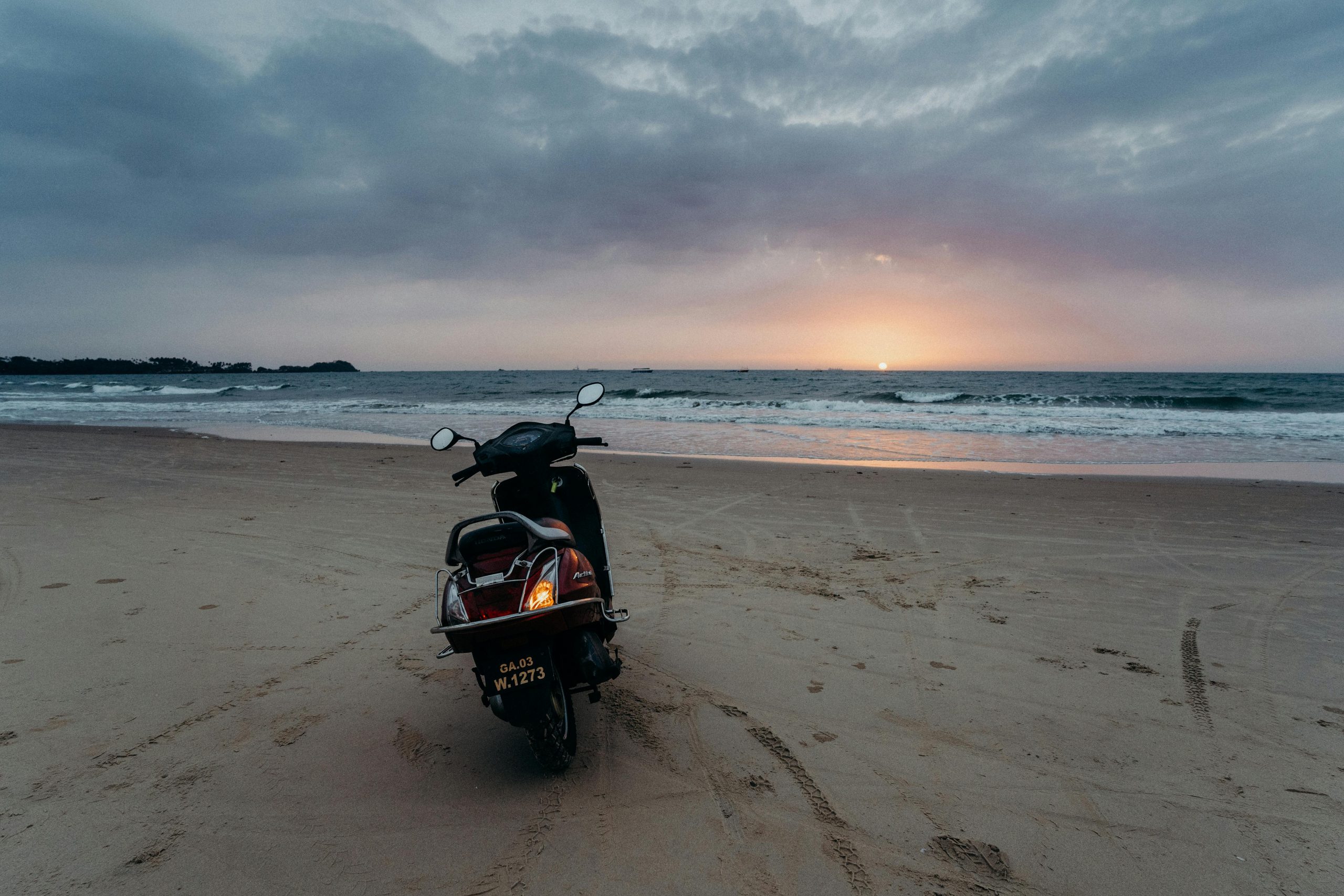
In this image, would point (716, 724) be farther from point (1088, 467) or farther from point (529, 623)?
point (1088, 467)

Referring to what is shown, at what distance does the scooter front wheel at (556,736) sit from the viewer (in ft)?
7.23

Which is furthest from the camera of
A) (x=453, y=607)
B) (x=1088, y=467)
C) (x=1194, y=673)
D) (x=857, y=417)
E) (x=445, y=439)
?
(x=857, y=417)

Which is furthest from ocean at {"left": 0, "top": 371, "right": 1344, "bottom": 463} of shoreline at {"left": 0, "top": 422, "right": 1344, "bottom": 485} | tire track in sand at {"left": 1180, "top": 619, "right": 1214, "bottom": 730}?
tire track in sand at {"left": 1180, "top": 619, "right": 1214, "bottom": 730}

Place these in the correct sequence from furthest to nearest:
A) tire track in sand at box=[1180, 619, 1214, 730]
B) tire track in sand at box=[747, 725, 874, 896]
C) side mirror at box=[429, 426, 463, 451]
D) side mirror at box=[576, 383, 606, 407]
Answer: side mirror at box=[429, 426, 463, 451] → side mirror at box=[576, 383, 606, 407] → tire track in sand at box=[1180, 619, 1214, 730] → tire track in sand at box=[747, 725, 874, 896]

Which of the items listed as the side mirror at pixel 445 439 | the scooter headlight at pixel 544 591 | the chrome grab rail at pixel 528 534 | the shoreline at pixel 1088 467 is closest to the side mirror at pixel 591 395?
the side mirror at pixel 445 439

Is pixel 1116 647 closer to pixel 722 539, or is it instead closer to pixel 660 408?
pixel 722 539

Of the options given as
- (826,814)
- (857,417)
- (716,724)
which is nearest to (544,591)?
(716,724)

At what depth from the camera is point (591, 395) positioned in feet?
10.4

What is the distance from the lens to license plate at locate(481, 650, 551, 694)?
6.83 ft

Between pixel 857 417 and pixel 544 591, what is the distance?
20.7 metres

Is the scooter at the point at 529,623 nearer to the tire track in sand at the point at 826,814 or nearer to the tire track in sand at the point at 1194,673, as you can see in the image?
the tire track in sand at the point at 826,814

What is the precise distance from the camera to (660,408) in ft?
84.4

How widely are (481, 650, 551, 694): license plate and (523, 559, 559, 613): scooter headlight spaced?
163mm

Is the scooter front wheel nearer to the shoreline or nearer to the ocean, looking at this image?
the shoreline
